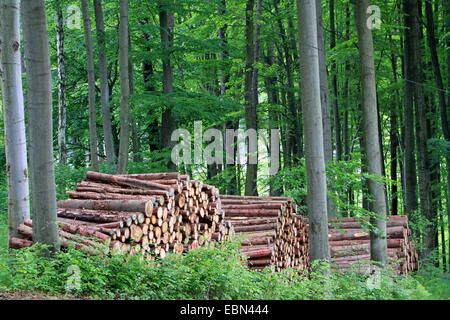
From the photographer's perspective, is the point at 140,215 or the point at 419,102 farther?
the point at 419,102

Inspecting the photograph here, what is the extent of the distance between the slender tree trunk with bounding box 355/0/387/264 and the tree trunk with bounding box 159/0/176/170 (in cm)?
860


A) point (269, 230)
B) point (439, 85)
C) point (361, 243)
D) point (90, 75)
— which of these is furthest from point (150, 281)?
point (439, 85)

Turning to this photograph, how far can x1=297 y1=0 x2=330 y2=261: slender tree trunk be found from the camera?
27.2ft

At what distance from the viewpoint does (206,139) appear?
23.2m

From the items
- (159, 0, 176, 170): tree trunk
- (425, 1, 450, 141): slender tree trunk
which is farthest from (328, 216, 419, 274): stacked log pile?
(159, 0, 176, 170): tree trunk

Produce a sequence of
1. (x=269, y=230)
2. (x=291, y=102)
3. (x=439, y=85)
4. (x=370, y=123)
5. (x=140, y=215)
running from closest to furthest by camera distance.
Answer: (x=140, y=215) → (x=370, y=123) → (x=269, y=230) → (x=439, y=85) → (x=291, y=102)

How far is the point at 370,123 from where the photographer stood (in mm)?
9875

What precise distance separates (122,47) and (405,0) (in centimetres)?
931

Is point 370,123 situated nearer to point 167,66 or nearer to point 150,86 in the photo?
point 167,66

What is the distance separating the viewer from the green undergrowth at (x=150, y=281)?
593cm

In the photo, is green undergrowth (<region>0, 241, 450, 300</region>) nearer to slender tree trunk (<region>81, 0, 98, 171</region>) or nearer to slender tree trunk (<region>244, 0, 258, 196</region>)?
slender tree trunk (<region>244, 0, 258, 196</region>)

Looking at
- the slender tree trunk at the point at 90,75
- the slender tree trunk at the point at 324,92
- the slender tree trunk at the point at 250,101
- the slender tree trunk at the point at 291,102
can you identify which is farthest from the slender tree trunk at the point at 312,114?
the slender tree trunk at the point at 291,102

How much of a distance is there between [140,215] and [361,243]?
8404mm
